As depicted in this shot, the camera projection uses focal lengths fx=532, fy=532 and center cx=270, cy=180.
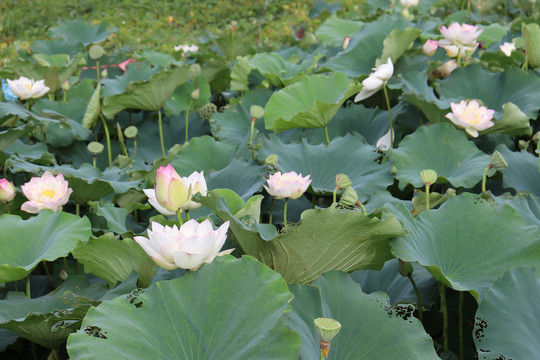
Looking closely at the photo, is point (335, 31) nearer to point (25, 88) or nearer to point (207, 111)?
point (207, 111)

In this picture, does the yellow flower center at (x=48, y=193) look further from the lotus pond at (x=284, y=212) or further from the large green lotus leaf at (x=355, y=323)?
the large green lotus leaf at (x=355, y=323)

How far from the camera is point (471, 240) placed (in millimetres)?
1030

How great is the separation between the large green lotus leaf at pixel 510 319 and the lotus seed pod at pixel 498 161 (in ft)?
→ 1.37

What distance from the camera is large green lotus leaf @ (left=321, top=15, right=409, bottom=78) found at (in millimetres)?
1978

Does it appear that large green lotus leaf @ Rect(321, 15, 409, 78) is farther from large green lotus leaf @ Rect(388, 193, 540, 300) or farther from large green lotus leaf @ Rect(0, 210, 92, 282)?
large green lotus leaf @ Rect(0, 210, 92, 282)

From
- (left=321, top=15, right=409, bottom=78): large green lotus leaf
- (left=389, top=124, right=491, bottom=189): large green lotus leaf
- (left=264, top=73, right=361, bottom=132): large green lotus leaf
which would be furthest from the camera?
(left=321, top=15, right=409, bottom=78): large green lotus leaf

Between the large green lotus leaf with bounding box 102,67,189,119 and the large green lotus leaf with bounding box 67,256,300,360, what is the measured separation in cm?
108

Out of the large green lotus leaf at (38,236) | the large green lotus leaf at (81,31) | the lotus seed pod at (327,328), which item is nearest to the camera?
the lotus seed pod at (327,328)

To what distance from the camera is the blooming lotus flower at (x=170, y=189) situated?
0.93 meters

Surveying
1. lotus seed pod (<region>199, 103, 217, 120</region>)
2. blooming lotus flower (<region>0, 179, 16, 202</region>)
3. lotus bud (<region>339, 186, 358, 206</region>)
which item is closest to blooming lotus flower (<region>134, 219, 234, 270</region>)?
lotus bud (<region>339, 186, 358, 206</region>)

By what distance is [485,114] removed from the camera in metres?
1.42

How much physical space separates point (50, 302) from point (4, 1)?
25.9 feet

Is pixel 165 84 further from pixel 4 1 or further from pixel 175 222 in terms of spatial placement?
pixel 4 1

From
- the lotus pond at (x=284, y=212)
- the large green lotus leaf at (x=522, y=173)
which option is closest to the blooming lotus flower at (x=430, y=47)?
the lotus pond at (x=284, y=212)
